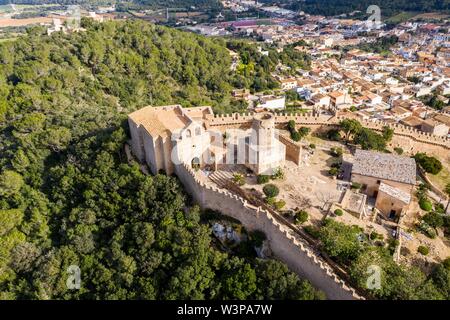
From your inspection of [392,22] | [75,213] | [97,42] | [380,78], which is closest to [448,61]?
[380,78]

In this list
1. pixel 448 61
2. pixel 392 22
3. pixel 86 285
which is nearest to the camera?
pixel 86 285

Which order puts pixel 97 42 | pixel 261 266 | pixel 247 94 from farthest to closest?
pixel 247 94, pixel 97 42, pixel 261 266

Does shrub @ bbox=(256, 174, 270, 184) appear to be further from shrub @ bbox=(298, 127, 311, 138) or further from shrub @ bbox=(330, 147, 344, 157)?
shrub @ bbox=(298, 127, 311, 138)

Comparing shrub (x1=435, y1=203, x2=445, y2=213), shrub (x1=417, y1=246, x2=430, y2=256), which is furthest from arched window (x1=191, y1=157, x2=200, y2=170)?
shrub (x1=435, y1=203, x2=445, y2=213)

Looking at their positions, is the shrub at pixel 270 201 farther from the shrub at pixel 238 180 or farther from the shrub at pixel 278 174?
the shrub at pixel 278 174

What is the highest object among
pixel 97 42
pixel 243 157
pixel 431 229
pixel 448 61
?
pixel 97 42

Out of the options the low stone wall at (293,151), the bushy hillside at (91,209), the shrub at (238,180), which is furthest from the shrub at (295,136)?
the bushy hillside at (91,209)
